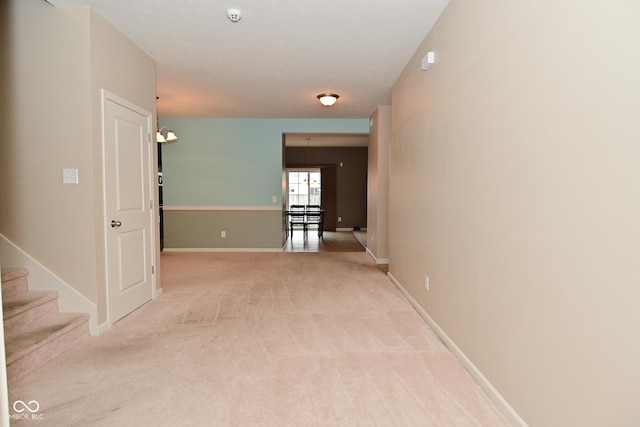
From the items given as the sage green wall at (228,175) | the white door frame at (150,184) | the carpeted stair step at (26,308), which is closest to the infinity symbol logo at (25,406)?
the carpeted stair step at (26,308)

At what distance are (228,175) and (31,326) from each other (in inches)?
182

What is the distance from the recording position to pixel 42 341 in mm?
2252

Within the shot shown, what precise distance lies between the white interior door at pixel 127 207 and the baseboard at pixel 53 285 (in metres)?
0.22

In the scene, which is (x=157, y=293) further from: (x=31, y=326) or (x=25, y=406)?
(x=25, y=406)

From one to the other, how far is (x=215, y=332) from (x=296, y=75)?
3069 millimetres

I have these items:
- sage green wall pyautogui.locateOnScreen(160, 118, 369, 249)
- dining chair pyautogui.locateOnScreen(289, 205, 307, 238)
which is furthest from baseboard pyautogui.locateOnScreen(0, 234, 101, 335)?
dining chair pyautogui.locateOnScreen(289, 205, 307, 238)

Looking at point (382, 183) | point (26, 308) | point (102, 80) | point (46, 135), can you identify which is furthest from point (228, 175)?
point (26, 308)

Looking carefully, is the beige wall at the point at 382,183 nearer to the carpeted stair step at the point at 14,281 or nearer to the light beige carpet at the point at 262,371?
the light beige carpet at the point at 262,371

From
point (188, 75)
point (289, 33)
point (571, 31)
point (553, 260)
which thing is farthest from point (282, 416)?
point (188, 75)

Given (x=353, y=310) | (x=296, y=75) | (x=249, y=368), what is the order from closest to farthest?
(x=249, y=368), (x=353, y=310), (x=296, y=75)

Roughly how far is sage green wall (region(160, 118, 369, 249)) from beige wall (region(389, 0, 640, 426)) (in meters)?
4.53

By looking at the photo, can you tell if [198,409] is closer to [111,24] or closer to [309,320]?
[309,320]

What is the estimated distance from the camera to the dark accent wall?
10898mm

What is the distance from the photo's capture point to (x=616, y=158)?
3.64ft
